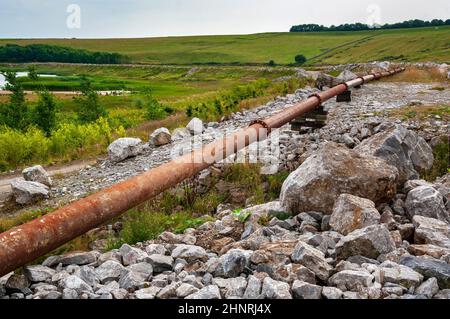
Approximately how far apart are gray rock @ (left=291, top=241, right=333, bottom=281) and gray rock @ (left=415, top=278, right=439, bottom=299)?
0.73 metres

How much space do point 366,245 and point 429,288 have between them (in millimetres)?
823

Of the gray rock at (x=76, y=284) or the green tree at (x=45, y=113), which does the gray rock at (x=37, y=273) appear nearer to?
the gray rock at (x=76, y=284)

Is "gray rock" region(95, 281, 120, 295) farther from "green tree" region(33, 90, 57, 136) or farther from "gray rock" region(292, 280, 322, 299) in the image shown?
"green tree" region(33, 90, 57, 136)

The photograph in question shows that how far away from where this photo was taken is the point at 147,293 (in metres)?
3.65

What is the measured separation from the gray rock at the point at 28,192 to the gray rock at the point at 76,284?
23.9ft

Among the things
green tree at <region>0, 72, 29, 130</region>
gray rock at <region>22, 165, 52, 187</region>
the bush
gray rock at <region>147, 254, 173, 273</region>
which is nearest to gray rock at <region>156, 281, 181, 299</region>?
gray rock at <region>147, 254, 173, 273</region>

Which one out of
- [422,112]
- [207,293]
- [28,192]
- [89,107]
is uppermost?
[422,112]

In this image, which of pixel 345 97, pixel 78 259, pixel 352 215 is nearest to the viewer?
pixel 78 259

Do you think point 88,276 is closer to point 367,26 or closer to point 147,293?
point 147,293

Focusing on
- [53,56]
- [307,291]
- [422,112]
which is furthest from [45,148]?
[53,56]

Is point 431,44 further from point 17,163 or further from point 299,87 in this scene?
point 17,163

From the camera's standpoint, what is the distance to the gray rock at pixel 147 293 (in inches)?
141
